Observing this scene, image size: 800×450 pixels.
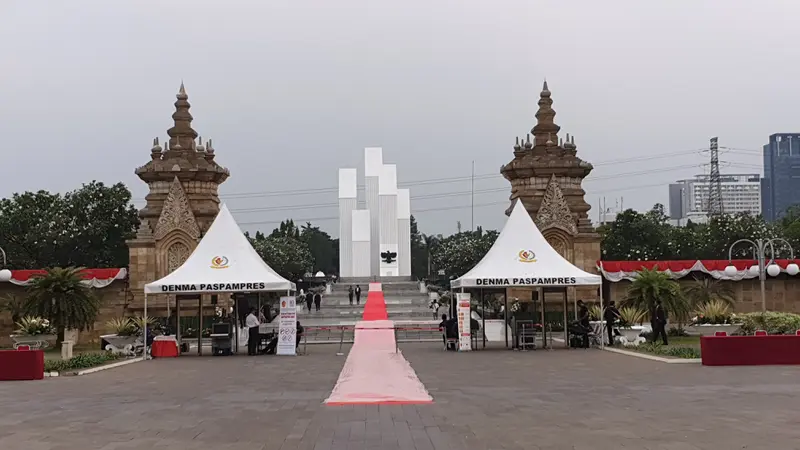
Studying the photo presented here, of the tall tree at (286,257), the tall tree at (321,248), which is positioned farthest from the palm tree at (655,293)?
the tall tree at (321,248)

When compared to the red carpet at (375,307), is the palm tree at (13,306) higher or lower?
higher

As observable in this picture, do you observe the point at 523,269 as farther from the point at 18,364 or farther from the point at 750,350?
the point at 18,364

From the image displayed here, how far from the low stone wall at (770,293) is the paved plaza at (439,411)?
54.0 feet

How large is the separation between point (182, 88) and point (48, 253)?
1642cm

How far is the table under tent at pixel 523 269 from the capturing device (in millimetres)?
24094

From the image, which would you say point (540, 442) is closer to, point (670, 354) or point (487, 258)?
point (670, 354)

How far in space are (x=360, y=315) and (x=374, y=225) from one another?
30.0 metres

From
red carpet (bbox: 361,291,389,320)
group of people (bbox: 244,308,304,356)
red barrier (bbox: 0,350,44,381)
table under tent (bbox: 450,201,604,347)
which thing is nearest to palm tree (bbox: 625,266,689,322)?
table under tent (bbox: 450,201,604,347)

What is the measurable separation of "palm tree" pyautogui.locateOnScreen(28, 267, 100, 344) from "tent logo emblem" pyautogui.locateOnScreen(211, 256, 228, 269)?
4766mm

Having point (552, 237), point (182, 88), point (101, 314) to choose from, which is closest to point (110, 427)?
point (101, 314)

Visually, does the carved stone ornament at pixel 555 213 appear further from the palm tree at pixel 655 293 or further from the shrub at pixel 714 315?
the palm tree at pixel 655 293

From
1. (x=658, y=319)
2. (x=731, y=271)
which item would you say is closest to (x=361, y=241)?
(x=731, y=271)

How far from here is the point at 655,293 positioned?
81.7 ft

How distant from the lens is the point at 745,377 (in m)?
16.1
